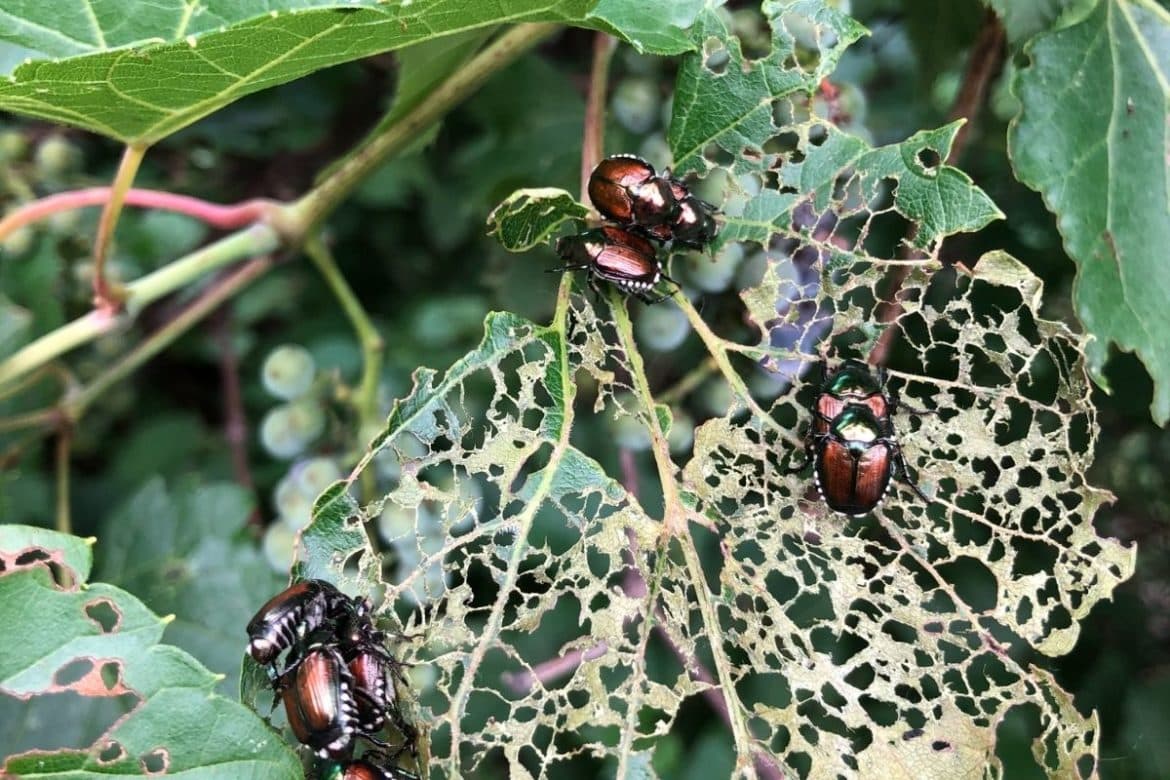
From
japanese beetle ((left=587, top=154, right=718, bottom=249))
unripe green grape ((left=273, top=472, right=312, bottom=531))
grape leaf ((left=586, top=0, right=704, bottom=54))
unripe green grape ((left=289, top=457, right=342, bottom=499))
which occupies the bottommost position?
unripe green grape ((left=273, top=472, right=312, bottom=531))

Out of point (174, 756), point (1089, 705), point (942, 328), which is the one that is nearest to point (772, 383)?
point (942, 328)

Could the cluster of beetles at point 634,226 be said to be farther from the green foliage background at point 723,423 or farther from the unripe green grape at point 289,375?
the unripe green grape at point 289,375

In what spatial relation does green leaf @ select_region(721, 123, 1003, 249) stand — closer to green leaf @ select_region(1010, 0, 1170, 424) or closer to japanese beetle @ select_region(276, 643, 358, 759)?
green leaf @ select_region(1010, 0, 1170, 424)

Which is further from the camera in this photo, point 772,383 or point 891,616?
point 772,383

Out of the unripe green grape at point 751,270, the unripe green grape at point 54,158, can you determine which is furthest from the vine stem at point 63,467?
the unripe green grape at point 751,270

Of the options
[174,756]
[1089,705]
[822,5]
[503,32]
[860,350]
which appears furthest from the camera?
[1089,705]

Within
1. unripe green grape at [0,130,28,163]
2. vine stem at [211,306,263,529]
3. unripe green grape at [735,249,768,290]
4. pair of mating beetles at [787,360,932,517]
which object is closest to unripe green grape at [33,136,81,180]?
unripe green grape at [0,130,28,163]

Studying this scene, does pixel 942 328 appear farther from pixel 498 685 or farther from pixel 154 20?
pixel 154 20
